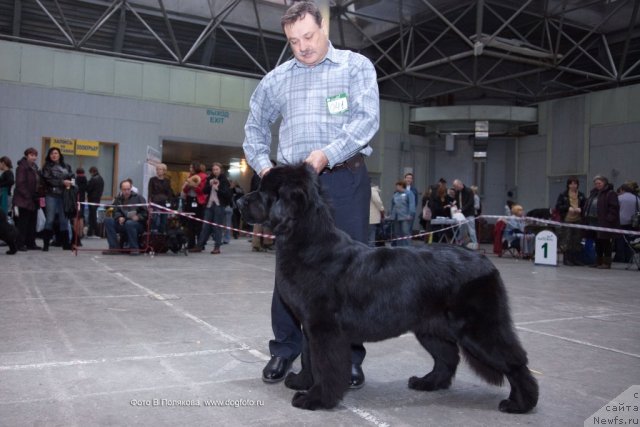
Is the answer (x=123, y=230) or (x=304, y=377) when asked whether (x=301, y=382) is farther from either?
(x=123, y=230)

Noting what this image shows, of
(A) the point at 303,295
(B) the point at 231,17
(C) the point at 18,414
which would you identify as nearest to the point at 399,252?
(A) the point at 303,295

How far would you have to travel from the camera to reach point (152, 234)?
34.3 feet

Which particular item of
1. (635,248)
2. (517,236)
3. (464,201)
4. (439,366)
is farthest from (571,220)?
(439,366)

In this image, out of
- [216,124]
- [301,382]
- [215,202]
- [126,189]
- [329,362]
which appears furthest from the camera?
[216,124]

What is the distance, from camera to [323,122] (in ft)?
10.2

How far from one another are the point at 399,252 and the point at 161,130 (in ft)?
55.7

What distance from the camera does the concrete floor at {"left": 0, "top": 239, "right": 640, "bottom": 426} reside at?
98.3 inches

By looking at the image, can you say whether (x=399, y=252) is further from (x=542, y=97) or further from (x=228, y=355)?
(x=542, y=97)

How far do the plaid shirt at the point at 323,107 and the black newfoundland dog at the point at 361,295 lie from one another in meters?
0.52

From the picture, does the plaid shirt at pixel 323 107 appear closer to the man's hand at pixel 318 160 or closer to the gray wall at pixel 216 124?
the man's hand at pixel 318 160

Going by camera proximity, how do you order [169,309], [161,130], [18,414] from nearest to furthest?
[18,414]
[169,309]
[161,130]

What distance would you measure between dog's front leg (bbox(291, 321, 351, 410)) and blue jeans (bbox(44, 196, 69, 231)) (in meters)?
9.50

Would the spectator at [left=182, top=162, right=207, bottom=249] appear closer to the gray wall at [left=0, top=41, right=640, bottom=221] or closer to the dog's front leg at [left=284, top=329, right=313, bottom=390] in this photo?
the gray wall at [left=0, top=41, right=640, bottom=221]

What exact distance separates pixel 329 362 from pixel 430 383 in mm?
746
